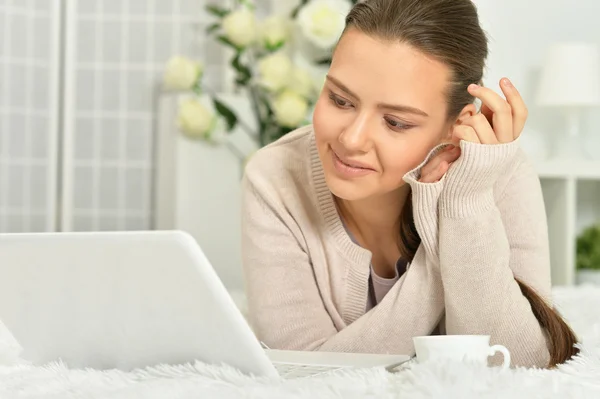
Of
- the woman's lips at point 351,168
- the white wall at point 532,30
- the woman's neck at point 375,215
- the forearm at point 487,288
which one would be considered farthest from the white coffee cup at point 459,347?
the white wall at point 532,30

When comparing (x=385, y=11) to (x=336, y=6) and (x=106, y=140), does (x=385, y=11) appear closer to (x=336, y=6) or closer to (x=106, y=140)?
(x=336, y=6)

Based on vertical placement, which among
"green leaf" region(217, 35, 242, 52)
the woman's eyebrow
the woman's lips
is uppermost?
"green leaf" region(217, 35, 242, 52)

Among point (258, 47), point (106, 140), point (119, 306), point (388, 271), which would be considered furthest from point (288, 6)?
point (119, 306)

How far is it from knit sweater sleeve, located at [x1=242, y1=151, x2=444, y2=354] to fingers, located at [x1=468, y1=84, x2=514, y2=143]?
12 cm

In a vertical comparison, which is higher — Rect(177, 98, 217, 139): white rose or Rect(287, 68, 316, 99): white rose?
Rect(287, 68, 316, 99): white rose

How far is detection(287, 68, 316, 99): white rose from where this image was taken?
321 centimetres

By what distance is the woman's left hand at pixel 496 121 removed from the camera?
133cm

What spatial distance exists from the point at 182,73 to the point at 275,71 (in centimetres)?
38

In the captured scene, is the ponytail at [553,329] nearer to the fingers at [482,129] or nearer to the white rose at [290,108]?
the fingers at [482,129]

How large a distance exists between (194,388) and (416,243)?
785mm

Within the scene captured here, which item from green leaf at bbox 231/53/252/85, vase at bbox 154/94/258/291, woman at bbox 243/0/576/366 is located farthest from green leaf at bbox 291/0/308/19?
woman at bbox 243/0/576/366

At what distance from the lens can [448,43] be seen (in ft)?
4.63

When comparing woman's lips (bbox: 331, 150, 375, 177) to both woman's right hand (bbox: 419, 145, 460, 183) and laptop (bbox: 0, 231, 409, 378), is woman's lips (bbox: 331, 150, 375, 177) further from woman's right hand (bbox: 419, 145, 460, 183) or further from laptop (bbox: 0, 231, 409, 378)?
laptop (bbox: 0, 231, 409, 378)

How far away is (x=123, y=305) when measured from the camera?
3.10 ft
